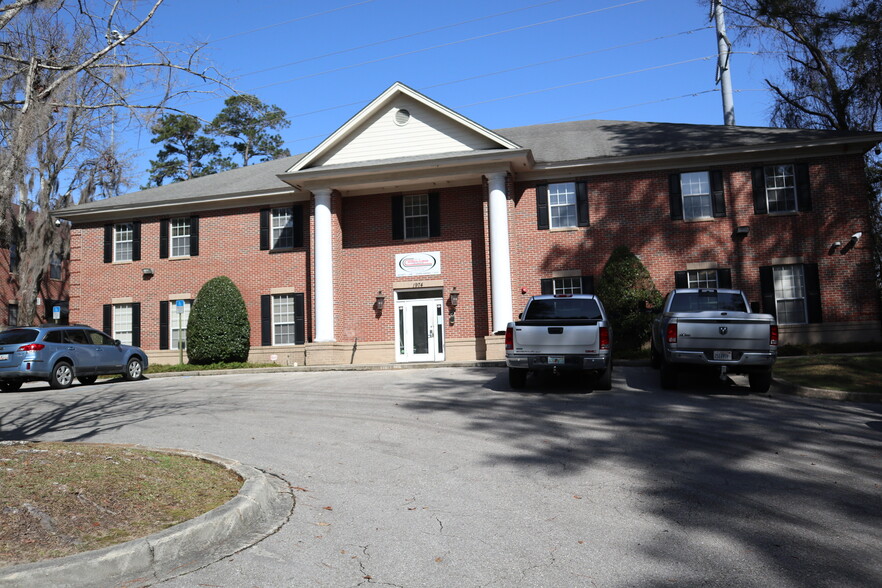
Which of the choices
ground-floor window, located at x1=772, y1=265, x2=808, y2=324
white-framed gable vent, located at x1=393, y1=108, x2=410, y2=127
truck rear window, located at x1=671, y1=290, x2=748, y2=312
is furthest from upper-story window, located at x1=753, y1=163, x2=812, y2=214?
white-framed gable vent, located at x1=393, y1=108, x2=410, y2=127

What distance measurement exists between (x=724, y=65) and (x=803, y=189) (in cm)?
1017

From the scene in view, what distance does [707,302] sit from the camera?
13.1 meters

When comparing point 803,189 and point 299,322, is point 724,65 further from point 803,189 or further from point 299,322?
point 299,322

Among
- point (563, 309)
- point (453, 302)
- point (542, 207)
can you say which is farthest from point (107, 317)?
point (563, 309)

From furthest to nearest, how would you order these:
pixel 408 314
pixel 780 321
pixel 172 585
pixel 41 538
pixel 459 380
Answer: pixel 408 314 → pixel 780 321 → pixel 459 380 → pixel 41 538 → pixel 172 585

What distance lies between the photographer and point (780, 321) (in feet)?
64.1

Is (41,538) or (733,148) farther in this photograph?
(733,148)

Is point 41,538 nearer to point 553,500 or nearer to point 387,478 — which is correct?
point 387,478

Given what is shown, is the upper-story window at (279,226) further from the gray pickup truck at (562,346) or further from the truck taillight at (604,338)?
the truck taillight at (604,338)

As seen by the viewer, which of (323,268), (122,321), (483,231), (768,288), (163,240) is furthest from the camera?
(122,321)

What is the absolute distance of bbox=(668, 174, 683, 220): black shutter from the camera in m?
20.2

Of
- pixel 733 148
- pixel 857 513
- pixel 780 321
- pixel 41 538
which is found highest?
pixel 733 148

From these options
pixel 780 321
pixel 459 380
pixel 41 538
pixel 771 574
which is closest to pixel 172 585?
pixel 41 538

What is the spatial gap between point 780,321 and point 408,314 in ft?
37.9
